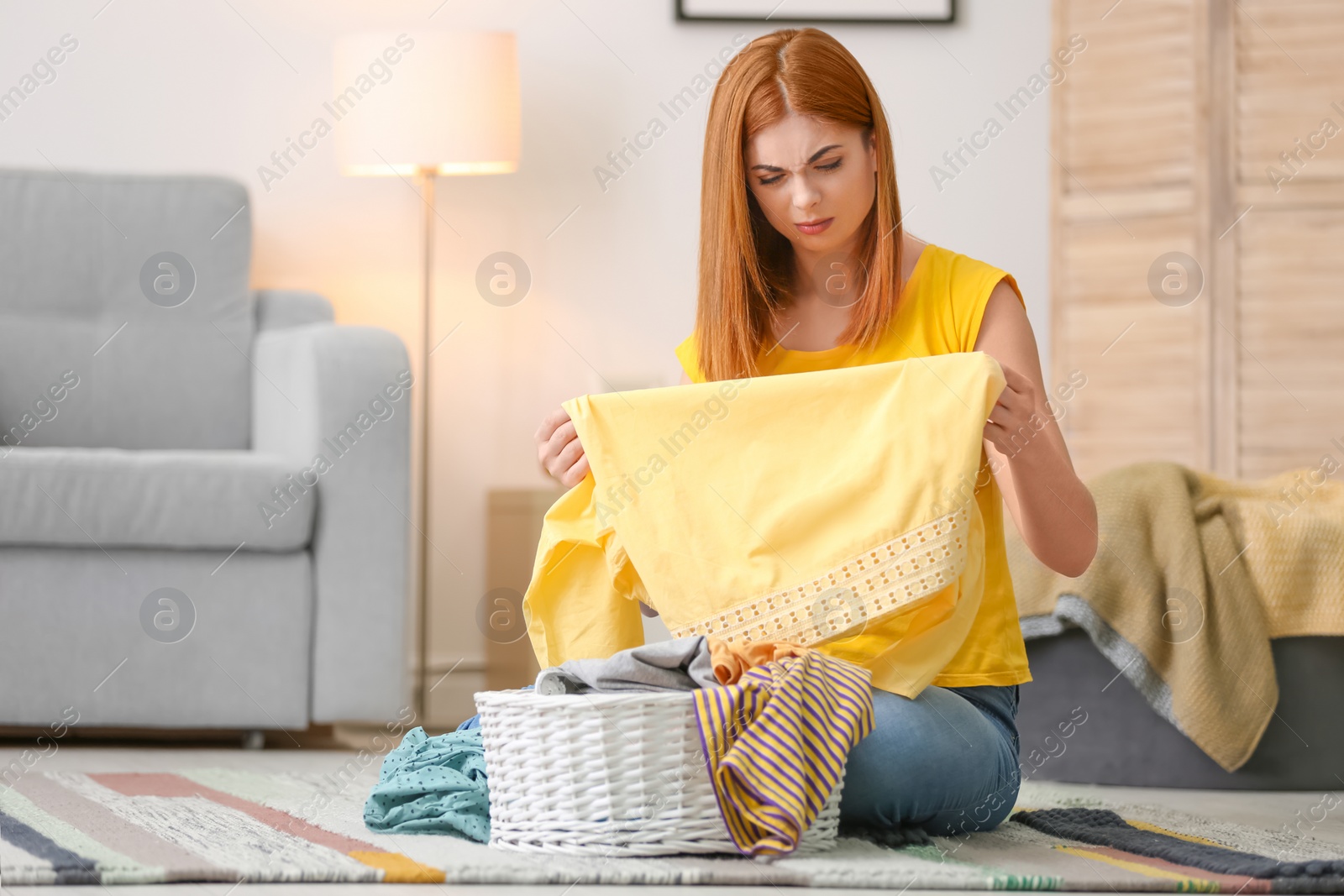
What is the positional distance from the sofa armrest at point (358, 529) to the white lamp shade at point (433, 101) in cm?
55

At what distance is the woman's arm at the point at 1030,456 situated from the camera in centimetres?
117

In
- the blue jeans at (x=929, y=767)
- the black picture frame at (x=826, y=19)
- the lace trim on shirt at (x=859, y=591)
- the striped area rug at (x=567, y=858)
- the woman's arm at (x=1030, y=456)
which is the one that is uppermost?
the black picture frame at (x=826, y=19)

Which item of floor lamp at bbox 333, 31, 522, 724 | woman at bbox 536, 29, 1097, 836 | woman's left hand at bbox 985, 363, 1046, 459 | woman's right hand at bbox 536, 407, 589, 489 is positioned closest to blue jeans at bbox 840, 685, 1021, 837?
woman at bbox 536, 29, 1097, 836

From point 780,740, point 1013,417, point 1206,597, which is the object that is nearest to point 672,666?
point 780,740

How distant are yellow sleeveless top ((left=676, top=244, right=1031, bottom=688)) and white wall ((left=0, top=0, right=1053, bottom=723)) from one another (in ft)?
4.98

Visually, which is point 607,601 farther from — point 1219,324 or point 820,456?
point 1219,324

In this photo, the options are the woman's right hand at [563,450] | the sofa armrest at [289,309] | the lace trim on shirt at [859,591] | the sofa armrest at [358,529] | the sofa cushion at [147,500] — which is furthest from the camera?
the sofa armrest at [289,309]

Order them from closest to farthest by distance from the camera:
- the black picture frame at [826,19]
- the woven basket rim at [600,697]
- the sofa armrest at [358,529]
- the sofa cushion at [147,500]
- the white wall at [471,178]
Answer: the woven basket rim at [600,697] → the sofa cushion at [147,500] → the sofa armrest at [358,529] → the white wall at [471,178] → the black picture frame at [826,19]

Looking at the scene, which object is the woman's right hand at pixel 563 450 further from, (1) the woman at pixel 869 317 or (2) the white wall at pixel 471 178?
(2) the white wall at pixel 471 178

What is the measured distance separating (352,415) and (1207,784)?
1.34 m

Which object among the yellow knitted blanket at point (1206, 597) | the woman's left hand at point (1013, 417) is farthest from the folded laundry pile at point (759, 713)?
the yellow knitted blanket at point (1206, 597)

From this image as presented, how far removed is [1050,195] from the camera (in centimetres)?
295

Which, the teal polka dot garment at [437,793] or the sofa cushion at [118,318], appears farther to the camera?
the sofa cushion at [118,318]

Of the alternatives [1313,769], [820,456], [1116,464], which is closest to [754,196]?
[820,456]
